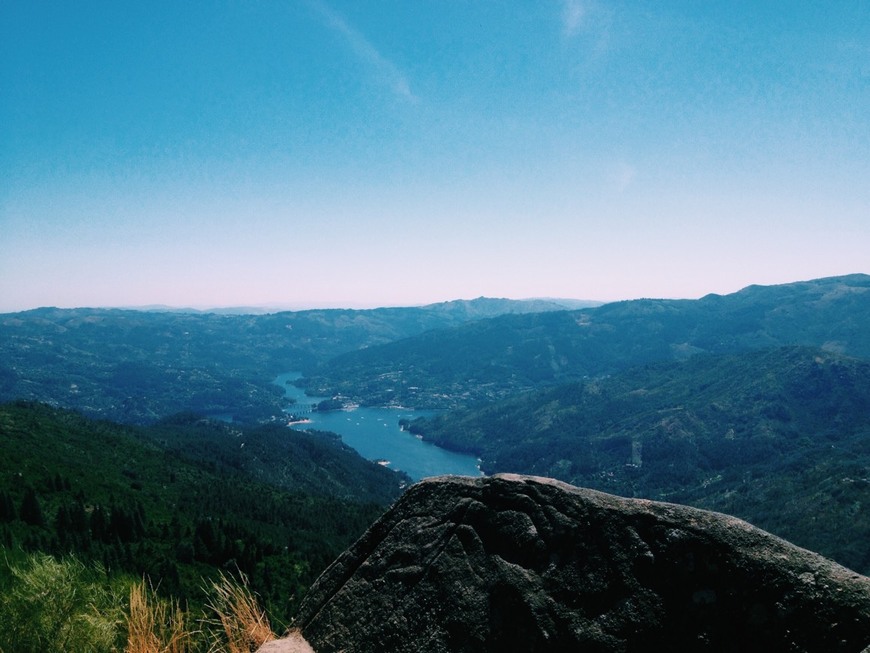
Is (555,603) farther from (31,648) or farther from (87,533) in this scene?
(87,533)

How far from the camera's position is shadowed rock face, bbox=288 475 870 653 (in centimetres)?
648

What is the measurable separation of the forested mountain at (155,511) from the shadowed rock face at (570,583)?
7.91 metres

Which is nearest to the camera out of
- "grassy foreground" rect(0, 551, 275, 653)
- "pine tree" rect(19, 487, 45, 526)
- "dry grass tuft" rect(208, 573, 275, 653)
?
"grassy foreground" rect(0, 551, 275, 653)

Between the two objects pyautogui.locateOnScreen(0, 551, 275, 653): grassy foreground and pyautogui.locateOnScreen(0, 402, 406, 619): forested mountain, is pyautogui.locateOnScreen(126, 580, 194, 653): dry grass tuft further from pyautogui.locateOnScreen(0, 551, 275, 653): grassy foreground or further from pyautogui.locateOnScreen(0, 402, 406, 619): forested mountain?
pyautogui.locateOnScreen(0, 402, 406, 619): forested mountain

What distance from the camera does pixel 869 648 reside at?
5.65m

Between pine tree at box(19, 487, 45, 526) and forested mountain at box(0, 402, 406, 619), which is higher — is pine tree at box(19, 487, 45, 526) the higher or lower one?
the higher one

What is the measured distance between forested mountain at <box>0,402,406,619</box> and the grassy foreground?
22.6ft

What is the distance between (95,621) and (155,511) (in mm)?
82044

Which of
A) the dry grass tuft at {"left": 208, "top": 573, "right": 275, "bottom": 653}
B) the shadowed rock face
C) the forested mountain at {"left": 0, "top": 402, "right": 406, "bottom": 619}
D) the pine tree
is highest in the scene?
the shadowed rock face

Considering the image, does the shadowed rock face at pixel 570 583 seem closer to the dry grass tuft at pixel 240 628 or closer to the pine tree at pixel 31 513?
the dry grass tuft at pixel 240 628

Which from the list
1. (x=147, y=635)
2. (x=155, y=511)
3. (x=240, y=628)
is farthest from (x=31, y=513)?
(x=147, y=635)

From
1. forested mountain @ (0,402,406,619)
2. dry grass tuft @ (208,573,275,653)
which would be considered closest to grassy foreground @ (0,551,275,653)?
dry grass tuft @ (208,573,275,653)

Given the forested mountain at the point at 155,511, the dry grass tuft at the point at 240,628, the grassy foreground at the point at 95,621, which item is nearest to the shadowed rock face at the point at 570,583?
the dry grass tuft at the point at 240,628

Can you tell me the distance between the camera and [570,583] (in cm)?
750
